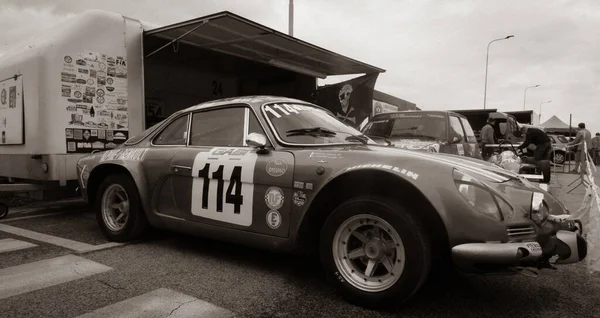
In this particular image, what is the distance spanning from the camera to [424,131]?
23.6ft

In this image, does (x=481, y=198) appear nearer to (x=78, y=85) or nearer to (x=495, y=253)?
(x=495, y=253)

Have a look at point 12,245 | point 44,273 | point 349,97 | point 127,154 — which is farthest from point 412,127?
point 12,245

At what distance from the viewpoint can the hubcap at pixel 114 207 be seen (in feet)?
14.1

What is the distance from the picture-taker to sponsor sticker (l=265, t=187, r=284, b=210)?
9.93ft

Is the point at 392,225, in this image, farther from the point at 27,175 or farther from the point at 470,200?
the point at 27,175

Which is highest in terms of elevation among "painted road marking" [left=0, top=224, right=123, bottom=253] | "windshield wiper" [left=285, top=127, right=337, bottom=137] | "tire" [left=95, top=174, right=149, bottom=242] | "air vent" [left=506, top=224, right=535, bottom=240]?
"windshield wiper" [left=285, top=127, right=337, bottom=137]

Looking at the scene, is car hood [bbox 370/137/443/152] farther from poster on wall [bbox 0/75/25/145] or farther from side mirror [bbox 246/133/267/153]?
poster on wall [bbox 0/75/25/145]

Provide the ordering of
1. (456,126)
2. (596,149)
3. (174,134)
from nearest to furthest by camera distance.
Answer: (174,134) < (456,126) < (596,149)

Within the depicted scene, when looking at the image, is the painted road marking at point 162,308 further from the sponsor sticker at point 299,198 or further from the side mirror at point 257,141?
the side mirror at point 257,141

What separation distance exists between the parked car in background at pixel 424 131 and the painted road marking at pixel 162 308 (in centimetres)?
454

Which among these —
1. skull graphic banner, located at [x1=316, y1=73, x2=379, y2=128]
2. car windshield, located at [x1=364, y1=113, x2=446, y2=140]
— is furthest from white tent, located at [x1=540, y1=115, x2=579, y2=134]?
car windshield, located at [x1=364, y1=113, x2=446, y2=140]

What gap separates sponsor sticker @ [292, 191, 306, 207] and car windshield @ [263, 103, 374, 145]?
1.59ft

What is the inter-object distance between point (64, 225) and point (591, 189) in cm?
604

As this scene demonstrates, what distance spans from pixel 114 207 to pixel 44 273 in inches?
46.8
